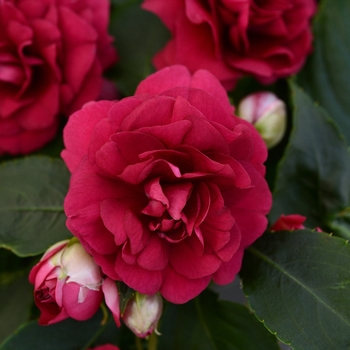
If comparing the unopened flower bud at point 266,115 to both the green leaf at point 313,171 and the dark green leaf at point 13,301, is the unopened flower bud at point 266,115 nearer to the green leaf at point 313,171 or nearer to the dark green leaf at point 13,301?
the green leaf at point 313,171

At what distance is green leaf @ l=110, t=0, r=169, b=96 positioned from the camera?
81 centimetres

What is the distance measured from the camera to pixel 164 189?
42 centimetres

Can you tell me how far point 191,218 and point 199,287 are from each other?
0.25 feet

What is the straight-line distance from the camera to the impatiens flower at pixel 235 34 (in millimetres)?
646

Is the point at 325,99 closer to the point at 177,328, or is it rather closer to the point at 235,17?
the point at 235,17

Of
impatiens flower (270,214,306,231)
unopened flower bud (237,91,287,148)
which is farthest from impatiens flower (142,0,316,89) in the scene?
impatiens flower (270,214,306,231)

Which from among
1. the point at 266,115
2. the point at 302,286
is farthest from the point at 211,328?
the point at 266,115

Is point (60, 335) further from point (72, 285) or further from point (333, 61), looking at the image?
point (333, 61)

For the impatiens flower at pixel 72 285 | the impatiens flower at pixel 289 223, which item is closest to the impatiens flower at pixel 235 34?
the impatiens flower at pixel 289 223

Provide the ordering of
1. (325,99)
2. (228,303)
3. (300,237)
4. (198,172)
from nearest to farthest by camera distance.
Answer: (198,172)
(300,237)
(228,303)
(325,99)

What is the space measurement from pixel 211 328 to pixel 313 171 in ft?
0.83

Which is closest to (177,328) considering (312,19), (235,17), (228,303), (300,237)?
(228,303)

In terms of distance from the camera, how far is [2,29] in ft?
2.13

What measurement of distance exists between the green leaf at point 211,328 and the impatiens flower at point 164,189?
0.65 feet
